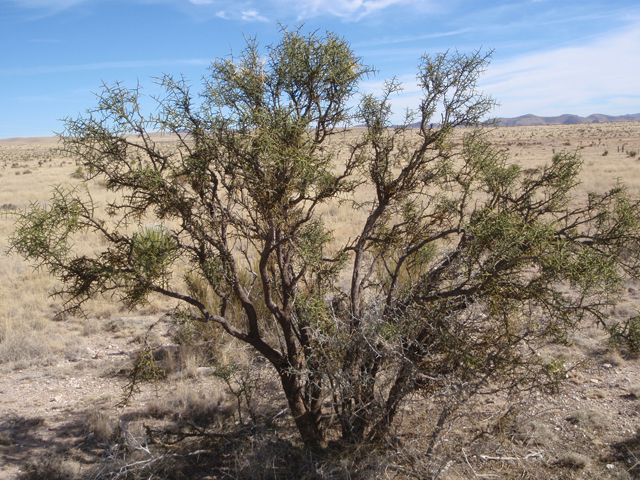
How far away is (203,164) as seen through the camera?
3.46 m

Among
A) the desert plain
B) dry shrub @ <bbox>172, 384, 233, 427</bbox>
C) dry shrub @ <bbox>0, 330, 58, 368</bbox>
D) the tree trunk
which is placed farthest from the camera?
dry shrub @ <bbox>0, 330, 58, 368</bbox>

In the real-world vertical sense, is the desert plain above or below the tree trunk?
below

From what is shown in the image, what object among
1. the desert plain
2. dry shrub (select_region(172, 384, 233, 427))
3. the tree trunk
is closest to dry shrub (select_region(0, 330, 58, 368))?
the desert plain

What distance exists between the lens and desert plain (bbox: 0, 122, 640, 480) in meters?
3.98

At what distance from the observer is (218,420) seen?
16.9 ft

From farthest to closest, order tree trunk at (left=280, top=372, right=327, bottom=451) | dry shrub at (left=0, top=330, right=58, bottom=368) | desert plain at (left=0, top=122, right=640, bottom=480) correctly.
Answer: dry shrub at (left=0, top=330, right=58, bottom=368) < tree trunk at (left=280, top=372, right=327, bottom=451) < desert plain at (left=0, top=122, right=640, bottom=480)

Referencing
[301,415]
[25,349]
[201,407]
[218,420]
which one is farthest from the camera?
[25,349]

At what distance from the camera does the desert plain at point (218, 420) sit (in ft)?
13.1

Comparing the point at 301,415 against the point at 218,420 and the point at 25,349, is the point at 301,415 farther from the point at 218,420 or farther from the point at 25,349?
the point at 25,349

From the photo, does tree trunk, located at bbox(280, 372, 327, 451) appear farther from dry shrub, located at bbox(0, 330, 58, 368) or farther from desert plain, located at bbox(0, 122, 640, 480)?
dry shrub, located at bbox(0, 330, 58, 368)

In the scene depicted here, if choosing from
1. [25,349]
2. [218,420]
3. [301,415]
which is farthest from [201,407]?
[25,349]

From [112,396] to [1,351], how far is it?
7.57 ft

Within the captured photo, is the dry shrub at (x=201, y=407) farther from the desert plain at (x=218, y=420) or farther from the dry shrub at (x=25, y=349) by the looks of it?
the dry shrub at (x=25, y=349)

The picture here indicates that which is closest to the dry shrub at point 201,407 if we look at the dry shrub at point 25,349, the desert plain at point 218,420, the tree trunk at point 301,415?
the desert plain at point 218,420
